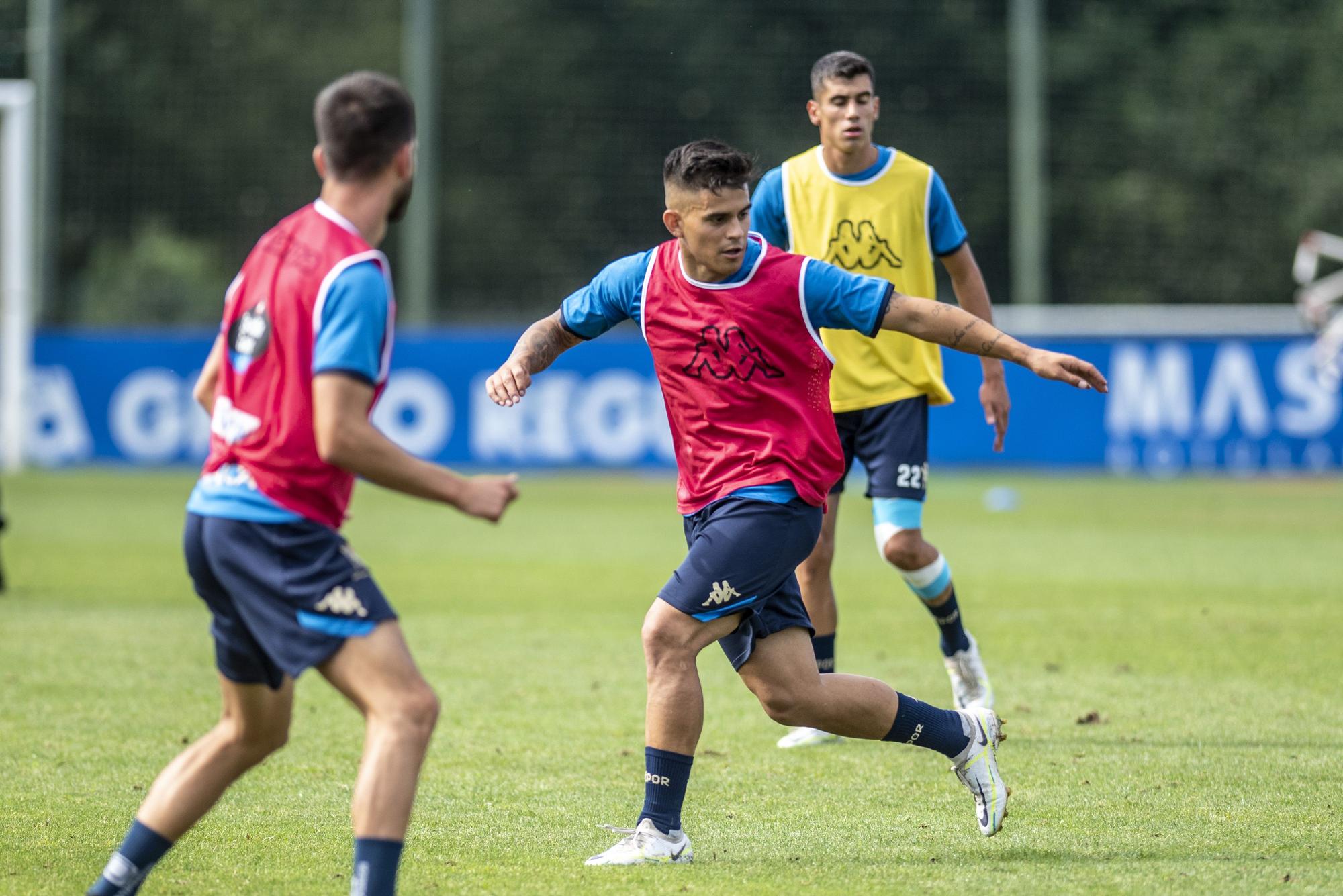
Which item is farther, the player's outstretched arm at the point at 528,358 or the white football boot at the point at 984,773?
the white football boot at the point at 984,773

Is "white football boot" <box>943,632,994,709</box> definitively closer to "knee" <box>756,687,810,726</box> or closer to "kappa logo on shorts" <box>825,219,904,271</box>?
"kappa logo on shorts" <box>825,219,904,271</box>

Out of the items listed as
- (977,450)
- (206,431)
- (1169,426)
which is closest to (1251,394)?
(1169,426)

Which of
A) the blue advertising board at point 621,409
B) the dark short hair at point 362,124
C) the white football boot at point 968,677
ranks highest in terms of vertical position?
the dark short hair at point 362,124

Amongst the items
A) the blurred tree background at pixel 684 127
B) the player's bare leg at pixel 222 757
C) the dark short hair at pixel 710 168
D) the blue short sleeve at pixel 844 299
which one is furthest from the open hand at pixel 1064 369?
the blurred tree background at pixel 684 127

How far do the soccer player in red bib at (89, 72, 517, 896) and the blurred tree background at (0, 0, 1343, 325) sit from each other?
23925 mm

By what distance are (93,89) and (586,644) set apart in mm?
21450

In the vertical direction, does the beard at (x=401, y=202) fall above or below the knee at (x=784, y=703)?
above

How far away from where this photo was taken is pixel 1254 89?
29.2m

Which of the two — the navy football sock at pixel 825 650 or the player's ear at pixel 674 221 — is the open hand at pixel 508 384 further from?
the navy football sock at pixel 825 650

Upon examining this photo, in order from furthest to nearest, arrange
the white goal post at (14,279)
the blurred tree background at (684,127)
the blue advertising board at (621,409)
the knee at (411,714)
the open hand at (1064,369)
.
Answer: the blurred tree background at (684,127) < the blue advertising board at (621,409) < the white goal post at (14,279) < the open hand at (1064,369) < the knee at (411,714)

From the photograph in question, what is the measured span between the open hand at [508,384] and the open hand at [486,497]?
110cm

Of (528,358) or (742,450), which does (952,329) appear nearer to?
(742,450)

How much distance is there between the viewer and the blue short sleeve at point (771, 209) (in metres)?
7.43

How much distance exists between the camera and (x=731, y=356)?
5277 millimetres
